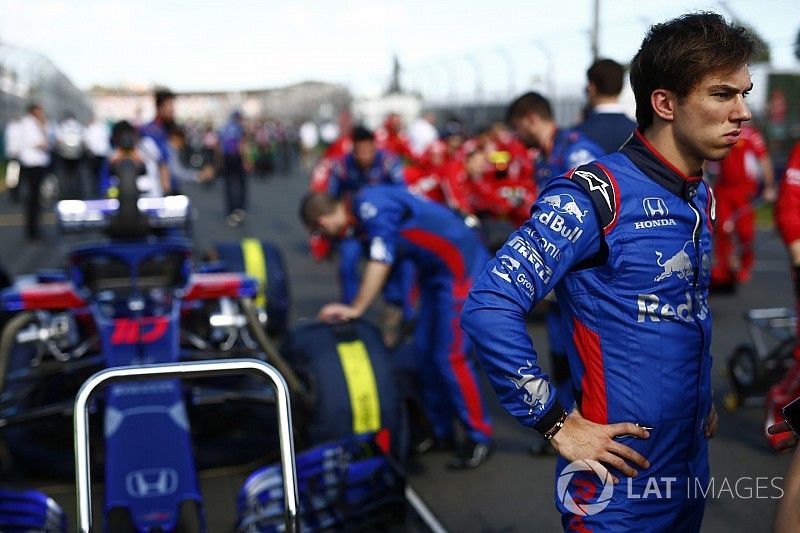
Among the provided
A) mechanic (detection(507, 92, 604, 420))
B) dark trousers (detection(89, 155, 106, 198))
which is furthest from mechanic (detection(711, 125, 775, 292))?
dark trousers (detection(89, 155, 106, 198))

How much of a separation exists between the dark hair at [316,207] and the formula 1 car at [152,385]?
0.60 meters

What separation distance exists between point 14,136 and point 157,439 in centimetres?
1227

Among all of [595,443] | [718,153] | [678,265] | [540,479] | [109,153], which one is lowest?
[540,479]

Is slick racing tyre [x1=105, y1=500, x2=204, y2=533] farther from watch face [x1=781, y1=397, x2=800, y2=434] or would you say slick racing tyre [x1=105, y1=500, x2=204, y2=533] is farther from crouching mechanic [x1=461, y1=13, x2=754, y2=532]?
watch face [x1=781, y1=397, x2=800, y2=434]

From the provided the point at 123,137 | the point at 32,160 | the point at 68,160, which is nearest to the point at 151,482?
the point at 123,137

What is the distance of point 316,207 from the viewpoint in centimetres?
498

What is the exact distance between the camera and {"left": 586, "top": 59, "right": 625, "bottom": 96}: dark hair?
5.05m

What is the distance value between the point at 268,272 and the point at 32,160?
28.5 feet

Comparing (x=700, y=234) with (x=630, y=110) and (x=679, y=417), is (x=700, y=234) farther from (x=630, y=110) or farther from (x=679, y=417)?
(x=630, y=110)

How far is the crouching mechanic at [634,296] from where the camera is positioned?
2143mm

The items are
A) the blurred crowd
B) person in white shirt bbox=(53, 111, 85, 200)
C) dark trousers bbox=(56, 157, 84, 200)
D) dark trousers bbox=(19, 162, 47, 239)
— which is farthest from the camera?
person in white shirt bbox=(53, 111, 85, 200)

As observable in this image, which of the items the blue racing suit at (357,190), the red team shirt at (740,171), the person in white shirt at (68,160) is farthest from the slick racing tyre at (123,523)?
the person in white shirt at (68,160)

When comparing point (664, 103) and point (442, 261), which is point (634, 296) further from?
point (442, 261)

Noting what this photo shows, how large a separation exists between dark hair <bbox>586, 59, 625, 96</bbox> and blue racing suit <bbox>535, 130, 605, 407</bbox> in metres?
0.26
